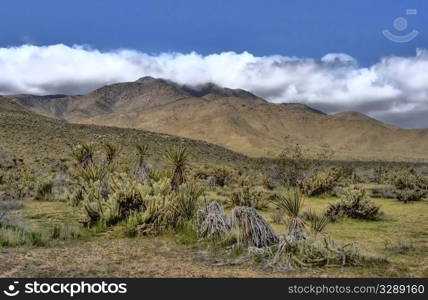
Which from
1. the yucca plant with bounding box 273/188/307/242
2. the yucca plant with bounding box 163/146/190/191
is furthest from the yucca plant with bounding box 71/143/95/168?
the yucca plant with bounding box 273/188/307/242

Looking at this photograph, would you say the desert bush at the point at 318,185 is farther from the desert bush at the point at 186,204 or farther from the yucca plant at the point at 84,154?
the desert bush at the point at 186,204

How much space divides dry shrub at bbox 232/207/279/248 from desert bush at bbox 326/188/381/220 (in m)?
6.37

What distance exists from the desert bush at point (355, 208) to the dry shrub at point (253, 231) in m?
6.37

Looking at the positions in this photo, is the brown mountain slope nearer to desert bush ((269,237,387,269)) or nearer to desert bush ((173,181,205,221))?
desert bush ((173,181,205,221))

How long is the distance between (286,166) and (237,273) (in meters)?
20.8

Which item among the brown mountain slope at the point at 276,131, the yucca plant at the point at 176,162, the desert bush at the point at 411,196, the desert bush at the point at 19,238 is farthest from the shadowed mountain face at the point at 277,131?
the desert bush at the point at 19,238

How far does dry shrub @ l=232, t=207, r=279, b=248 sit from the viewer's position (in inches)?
442

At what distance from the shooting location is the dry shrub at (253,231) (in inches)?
442

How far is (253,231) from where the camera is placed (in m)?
11.3

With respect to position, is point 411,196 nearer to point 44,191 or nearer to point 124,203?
point 124,203

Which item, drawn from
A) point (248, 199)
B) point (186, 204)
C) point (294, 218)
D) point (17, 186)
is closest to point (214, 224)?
point (186, 204)

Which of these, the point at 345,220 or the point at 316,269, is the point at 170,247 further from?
the point at 345,220

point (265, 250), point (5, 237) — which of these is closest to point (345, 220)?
point (265, 250)

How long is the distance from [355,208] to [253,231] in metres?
7.58
